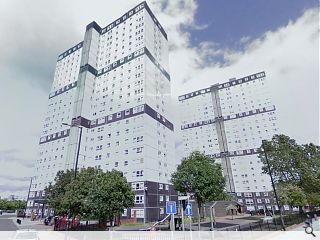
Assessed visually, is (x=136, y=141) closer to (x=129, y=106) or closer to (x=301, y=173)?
(x=129, y=106)

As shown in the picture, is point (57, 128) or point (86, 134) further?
point (57, 128)

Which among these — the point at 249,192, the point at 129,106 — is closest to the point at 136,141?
the point at 129,106

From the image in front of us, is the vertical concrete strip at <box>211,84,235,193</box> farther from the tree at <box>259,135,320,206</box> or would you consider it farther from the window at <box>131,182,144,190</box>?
the window at <box>131,182,144,190</box>

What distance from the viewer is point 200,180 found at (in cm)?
3206

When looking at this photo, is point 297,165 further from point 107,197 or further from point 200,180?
point 107,197

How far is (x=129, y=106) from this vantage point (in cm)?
5712

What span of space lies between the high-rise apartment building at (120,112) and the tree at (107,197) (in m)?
23.7

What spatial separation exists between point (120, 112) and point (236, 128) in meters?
58.4

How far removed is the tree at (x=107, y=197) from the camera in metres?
22.5

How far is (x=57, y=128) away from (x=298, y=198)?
6481cm

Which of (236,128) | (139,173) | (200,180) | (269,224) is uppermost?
(236,128)

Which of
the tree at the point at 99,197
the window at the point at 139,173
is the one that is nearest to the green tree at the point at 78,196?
the tree at the point at 99,197

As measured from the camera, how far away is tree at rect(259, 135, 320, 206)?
1508 inches

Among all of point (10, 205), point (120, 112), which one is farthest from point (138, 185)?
point (10, 205)
